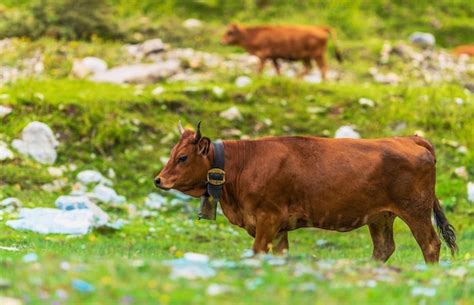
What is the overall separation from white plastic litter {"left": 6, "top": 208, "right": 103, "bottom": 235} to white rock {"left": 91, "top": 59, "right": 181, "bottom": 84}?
7848 millimetres

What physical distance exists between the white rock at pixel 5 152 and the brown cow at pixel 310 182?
684cm

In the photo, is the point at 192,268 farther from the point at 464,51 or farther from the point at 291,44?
the point at 464,51

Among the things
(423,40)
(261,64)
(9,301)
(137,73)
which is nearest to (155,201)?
(137,73)

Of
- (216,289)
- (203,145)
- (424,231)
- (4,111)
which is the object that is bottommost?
(4,111)

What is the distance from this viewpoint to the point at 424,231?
12141mm

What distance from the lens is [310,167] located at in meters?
11.9

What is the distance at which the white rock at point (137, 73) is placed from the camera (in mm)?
23328

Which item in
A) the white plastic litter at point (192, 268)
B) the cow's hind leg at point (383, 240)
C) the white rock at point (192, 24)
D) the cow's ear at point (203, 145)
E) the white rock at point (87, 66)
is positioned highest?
the white plastic litter at point (192, 268)

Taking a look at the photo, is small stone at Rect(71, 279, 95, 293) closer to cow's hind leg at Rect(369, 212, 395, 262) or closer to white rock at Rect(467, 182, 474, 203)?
cow's hind leg at Rect(369, 212, 395, 262)

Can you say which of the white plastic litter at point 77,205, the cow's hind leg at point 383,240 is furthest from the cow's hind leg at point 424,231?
the white plastic litter at point 77,205

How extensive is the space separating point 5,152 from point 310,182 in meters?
7.98

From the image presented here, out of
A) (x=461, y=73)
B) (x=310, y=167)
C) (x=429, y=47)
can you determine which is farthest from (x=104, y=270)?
(x=429, y=47)

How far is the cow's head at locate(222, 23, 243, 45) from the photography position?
27.0m

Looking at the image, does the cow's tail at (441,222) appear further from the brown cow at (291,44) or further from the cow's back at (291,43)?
the cow's back at (291,43)
